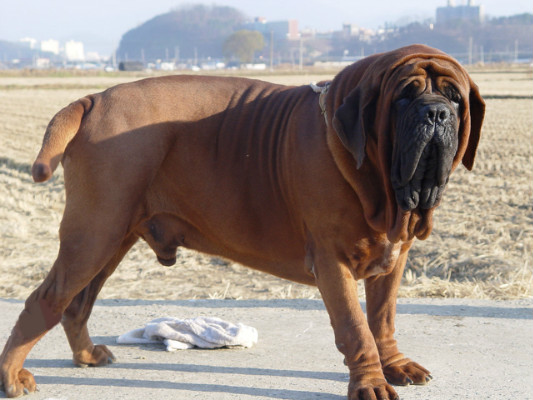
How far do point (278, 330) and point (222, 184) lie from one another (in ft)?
4.79

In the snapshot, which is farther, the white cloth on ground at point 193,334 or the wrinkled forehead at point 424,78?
the white cloth on ground at point 193,334

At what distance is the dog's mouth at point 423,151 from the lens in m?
3.26

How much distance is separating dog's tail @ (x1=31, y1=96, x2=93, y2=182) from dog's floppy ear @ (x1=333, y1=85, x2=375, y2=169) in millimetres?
1442

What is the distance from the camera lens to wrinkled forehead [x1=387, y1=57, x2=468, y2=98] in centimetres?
335

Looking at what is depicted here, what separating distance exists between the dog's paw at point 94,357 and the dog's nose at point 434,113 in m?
2.39

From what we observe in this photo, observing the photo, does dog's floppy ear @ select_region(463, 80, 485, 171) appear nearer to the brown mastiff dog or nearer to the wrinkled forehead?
the brown mastiff dog

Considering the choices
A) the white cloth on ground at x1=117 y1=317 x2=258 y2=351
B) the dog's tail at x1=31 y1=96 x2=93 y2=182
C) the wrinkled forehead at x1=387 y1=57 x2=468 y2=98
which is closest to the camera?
the wrinkled forehead at x1=387 y1=57 x2=468 y2=98

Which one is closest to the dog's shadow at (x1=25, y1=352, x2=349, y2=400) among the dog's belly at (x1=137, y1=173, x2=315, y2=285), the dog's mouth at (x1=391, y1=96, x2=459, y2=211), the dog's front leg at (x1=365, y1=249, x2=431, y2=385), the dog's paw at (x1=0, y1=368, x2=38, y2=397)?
the dog's paw at (x1=0, y1=368, x2=38, y2=397)

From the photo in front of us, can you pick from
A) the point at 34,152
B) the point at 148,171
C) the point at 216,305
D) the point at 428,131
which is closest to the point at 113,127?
the point at 148,171

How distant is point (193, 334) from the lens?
4.85m

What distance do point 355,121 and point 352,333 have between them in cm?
100

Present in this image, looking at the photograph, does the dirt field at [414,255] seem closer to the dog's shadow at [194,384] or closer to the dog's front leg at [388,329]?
the dog's shadow at [194,384]

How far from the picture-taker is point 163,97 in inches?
165

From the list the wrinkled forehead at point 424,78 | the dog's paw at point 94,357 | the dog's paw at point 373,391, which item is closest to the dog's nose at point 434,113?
the wrinkled forehead at point 424,78
